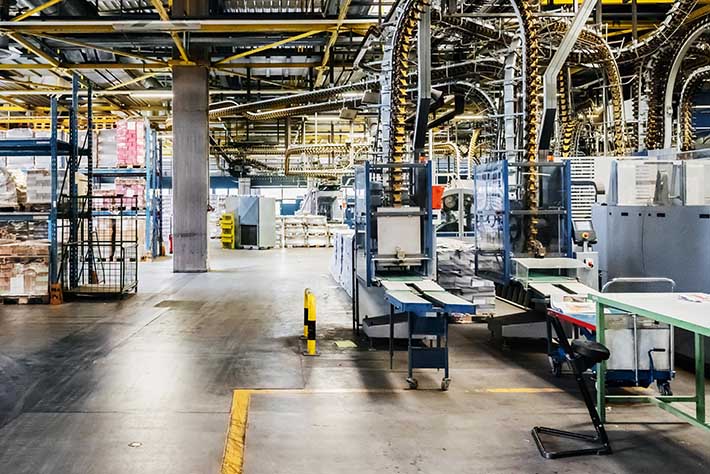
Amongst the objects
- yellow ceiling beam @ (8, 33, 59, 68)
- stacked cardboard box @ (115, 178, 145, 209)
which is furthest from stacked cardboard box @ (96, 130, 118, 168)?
yellow ceiling beam @ (8, 33, 59, 68)

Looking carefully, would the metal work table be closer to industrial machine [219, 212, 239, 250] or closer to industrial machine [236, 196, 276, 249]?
industrial machine [236, 196, 276, 249]

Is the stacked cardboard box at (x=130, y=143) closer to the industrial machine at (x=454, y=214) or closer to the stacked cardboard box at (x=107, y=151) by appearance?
the stacked cardboard box at (x=107, y=151)

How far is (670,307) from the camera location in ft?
12.9

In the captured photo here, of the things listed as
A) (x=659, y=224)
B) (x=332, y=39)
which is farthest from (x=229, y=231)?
(x=659, y=224)

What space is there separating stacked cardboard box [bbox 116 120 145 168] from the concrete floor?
31.3 ft

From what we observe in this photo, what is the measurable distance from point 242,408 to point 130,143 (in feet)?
46.9

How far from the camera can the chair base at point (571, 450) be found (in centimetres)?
393

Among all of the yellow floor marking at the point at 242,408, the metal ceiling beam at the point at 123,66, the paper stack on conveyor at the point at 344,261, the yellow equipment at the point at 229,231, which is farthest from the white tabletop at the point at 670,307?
the yellow equipment at the point at 229,231

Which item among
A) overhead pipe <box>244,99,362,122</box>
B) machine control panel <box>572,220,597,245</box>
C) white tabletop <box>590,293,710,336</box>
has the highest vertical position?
overhead pipe <box>244,99,362,122</box>

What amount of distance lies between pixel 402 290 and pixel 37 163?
13.8 meters

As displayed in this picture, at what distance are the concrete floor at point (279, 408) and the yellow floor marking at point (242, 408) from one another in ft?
0.13

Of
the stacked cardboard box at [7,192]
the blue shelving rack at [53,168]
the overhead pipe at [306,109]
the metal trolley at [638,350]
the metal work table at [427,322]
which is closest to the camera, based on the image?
the metal trolley at [638,350]

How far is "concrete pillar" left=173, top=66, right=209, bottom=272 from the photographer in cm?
1539

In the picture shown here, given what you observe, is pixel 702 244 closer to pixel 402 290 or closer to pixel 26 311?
pixel 402 290
